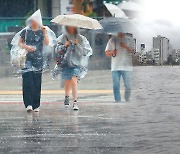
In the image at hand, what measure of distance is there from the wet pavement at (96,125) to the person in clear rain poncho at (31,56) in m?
0.36

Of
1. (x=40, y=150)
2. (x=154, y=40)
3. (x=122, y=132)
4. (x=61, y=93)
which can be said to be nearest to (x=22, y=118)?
(x=122, y=132)

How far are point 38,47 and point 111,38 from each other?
1939mm

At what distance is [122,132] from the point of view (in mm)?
9414

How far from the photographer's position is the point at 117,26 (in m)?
13.6

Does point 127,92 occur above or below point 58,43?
below

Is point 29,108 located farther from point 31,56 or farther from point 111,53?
point 111,53

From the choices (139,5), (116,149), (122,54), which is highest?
(139,5)

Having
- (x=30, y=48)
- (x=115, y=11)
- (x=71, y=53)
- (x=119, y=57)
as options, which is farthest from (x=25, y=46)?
(x=115, y=11)

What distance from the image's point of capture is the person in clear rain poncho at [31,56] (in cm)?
1181

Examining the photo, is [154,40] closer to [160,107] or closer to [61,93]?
[61,93]

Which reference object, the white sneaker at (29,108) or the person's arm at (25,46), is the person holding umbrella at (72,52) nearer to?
the person's arm at (25,46)

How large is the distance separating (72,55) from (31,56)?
809 millimetres

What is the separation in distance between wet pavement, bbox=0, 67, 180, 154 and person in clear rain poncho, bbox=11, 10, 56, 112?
0.36 metres

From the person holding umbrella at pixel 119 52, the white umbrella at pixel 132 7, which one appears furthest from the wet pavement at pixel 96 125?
the white umbrella at pixel 132 7
